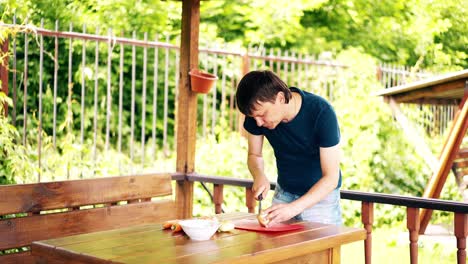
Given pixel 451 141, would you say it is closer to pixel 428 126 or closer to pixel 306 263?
pixel 306 263

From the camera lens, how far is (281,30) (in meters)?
11.1

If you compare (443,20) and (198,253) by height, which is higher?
(443,20)

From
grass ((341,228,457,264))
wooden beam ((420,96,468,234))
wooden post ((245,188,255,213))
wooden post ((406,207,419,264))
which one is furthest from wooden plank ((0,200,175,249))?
grass ((341,228,457,264))

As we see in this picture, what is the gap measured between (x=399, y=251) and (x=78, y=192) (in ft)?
11.8

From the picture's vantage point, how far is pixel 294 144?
303 cm

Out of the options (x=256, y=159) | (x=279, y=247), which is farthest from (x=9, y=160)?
(x=279, y=247)

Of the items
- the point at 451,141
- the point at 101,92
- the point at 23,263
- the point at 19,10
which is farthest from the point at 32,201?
the point at 101,92

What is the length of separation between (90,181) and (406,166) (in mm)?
5371

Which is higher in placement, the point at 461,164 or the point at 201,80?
the point at 201,80

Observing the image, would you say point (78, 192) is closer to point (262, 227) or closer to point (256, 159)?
point (256, 159)

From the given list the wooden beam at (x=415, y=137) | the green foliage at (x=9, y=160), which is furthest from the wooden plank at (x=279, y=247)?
the wooden beam at (x=415, y=137)

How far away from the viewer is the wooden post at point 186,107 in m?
4.32

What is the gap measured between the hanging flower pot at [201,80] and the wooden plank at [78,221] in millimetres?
725

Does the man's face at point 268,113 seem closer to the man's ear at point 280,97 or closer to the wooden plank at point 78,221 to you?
the man's ear at point 280,97
